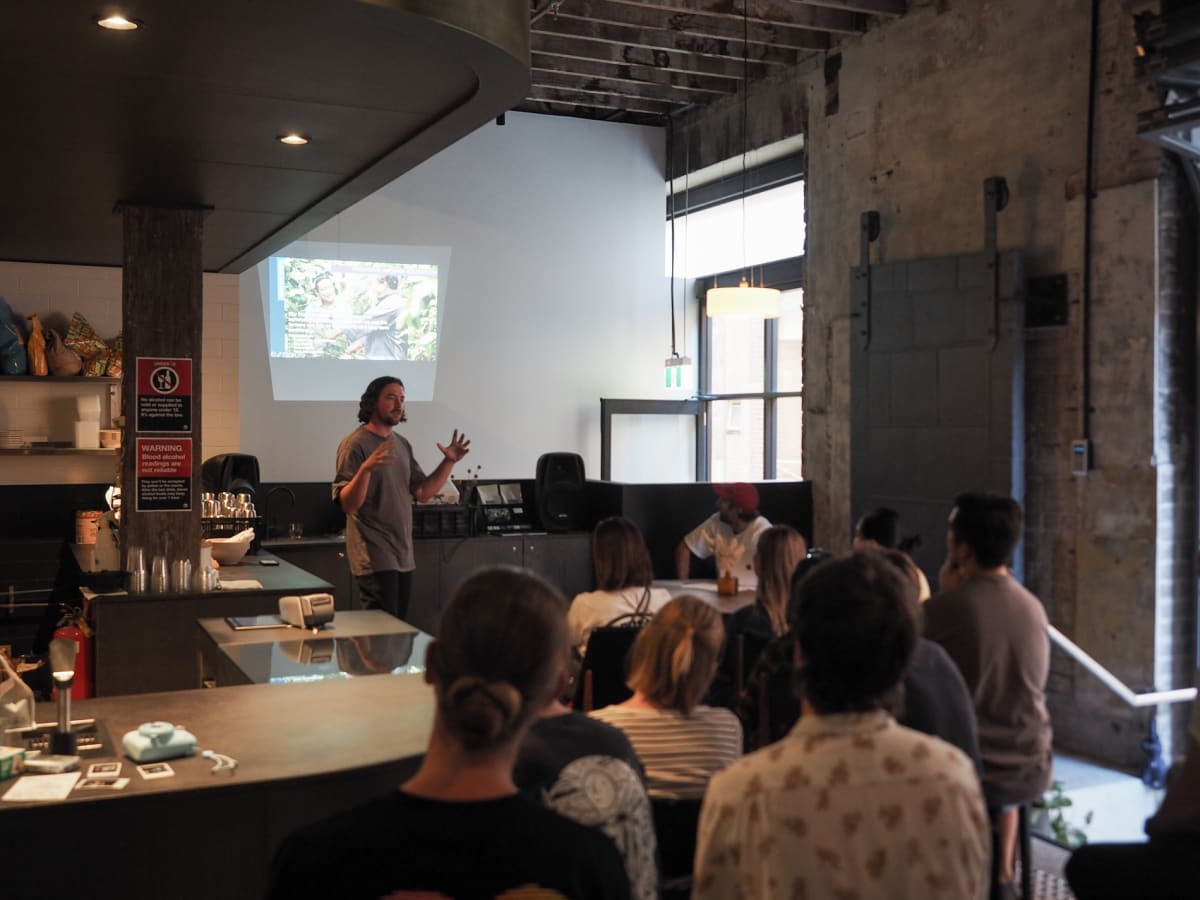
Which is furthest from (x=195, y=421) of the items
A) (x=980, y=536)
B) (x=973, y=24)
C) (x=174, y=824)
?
(x=973, y=24)

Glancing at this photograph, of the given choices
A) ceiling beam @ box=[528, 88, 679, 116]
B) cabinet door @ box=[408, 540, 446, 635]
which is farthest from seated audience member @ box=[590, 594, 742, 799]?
ceiling beam @ box=[528, 88, 679, 116]

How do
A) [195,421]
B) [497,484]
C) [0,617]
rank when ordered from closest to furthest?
[195,421] < [0,617] < [497,484]

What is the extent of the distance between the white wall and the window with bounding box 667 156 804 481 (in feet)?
1.07

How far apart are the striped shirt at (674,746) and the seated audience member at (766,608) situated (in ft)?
4.74

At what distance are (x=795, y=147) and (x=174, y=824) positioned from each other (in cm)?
722

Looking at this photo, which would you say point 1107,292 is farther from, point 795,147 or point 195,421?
point 195,421

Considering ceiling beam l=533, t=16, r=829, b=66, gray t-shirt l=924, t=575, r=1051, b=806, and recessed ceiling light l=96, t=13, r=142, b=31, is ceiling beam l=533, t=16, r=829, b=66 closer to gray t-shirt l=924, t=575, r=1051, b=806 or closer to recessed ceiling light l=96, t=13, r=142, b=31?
recessed ceiling light l=96, t=13, r=142, b=31

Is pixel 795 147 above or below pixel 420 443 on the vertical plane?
above

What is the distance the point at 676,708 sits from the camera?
8.45ft

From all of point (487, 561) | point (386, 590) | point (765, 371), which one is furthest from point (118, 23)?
point (765, 371)

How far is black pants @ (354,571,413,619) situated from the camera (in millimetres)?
5555

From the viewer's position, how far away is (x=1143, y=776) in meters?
5.52

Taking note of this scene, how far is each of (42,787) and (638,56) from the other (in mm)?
6992

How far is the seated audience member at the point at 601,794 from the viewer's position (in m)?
1.74
